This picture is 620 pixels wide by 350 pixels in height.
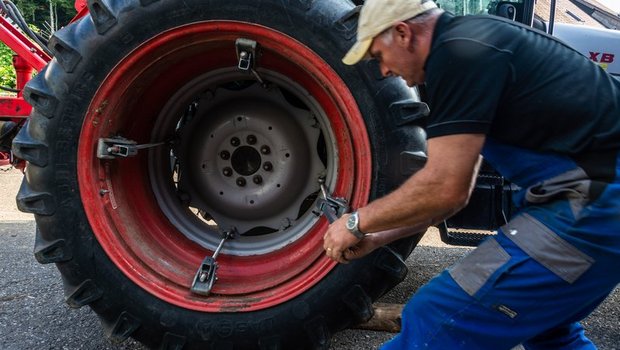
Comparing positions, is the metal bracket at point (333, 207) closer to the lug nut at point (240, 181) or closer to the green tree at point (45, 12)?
the lug nut at point (240, 181)

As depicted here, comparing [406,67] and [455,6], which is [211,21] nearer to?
[406,67]

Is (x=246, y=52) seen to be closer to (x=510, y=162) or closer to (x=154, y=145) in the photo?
(x=154, y=145)

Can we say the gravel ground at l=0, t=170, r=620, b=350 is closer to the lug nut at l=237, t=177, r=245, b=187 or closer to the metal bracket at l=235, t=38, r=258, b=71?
the lug nut at l=237, t=177, r=245, b=187

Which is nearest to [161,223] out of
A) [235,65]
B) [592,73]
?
[235,65]

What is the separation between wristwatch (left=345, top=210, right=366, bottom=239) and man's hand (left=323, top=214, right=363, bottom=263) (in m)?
0.01

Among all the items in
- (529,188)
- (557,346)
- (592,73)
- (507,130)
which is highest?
(592,73)

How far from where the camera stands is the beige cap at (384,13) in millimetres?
1436

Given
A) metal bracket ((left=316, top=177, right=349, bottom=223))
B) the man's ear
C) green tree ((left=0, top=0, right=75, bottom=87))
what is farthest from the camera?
green tree ((left=0, top=0, right=75, bottom=87))

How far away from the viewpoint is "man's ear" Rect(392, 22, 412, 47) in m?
1.45

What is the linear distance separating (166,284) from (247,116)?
0.89 meters

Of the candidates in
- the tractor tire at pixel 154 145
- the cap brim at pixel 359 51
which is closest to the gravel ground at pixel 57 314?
the tractor tire at pixel 154 145

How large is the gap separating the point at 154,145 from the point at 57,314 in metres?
1.08

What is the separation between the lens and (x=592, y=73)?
149 centimetres

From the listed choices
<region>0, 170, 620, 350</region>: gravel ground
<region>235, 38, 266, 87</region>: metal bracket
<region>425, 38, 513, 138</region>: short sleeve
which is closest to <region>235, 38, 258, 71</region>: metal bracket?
<region>235, 38, 266, 87</region>: metal bracket
